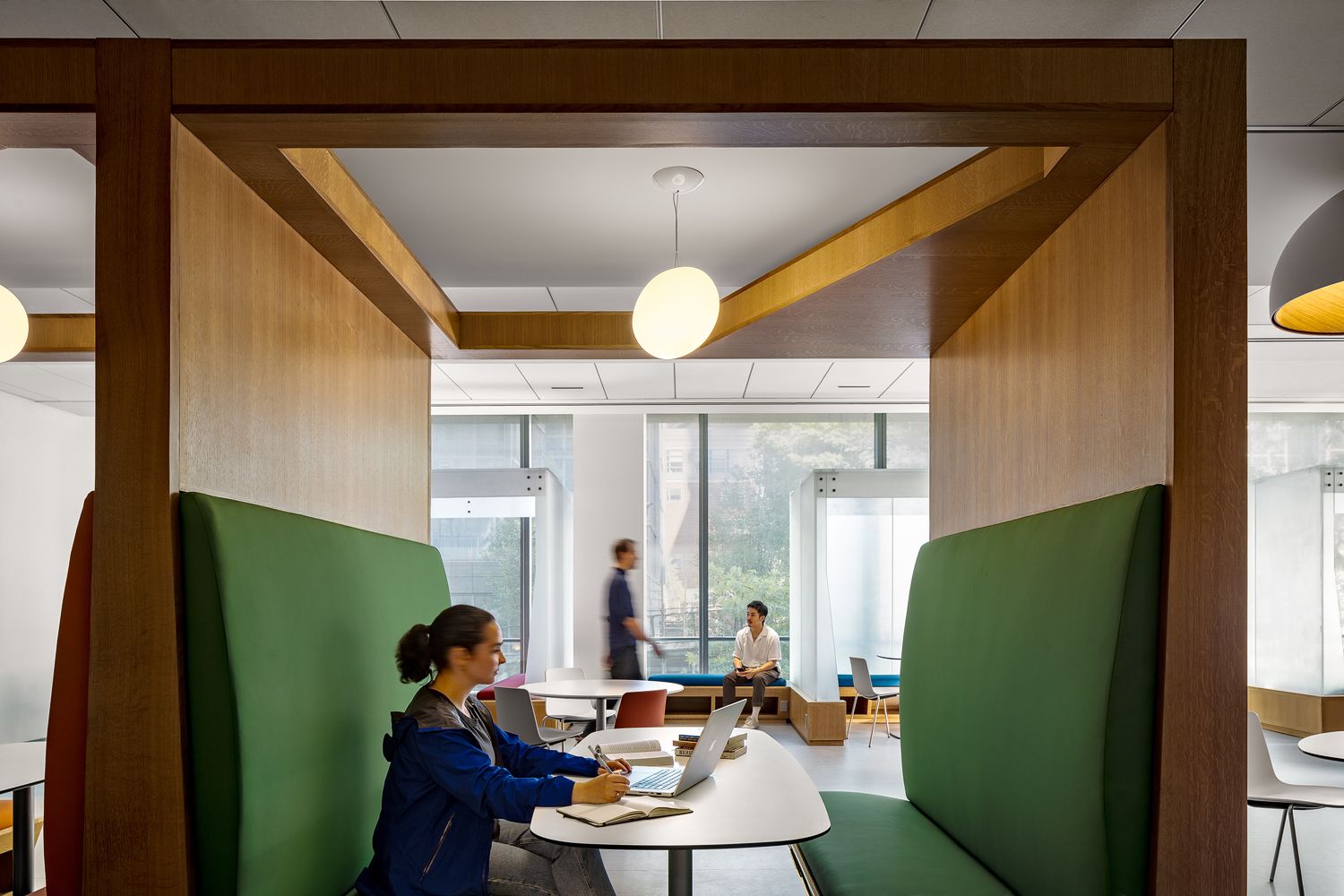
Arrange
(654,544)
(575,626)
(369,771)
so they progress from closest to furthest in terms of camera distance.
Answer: (369,771)
(575,626)
(654,544)

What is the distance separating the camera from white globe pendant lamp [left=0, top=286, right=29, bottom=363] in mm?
4090

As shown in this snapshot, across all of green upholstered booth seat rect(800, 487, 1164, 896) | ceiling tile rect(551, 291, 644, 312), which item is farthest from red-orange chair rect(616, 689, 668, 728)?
green upholstered booth seat rect(800, 487, 1164, 896)

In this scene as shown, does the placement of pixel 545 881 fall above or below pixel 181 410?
below

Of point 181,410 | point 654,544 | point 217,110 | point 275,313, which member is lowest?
point 654,544

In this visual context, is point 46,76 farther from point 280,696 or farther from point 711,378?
point 711,378

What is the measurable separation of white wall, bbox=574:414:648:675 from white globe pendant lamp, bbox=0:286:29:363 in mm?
6419

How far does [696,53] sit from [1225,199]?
4.39 feet

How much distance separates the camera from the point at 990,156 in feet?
10.5

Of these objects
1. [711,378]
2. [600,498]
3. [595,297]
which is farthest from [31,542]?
[711,378]

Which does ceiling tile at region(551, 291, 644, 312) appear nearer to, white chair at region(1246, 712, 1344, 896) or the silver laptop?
the silver laptop

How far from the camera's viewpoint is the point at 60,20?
2.96 meters

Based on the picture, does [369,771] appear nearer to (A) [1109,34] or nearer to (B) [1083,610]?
(B) [1083,610]

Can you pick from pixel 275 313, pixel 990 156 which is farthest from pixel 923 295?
pixel 275 313

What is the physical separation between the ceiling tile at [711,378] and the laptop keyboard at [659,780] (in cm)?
519
